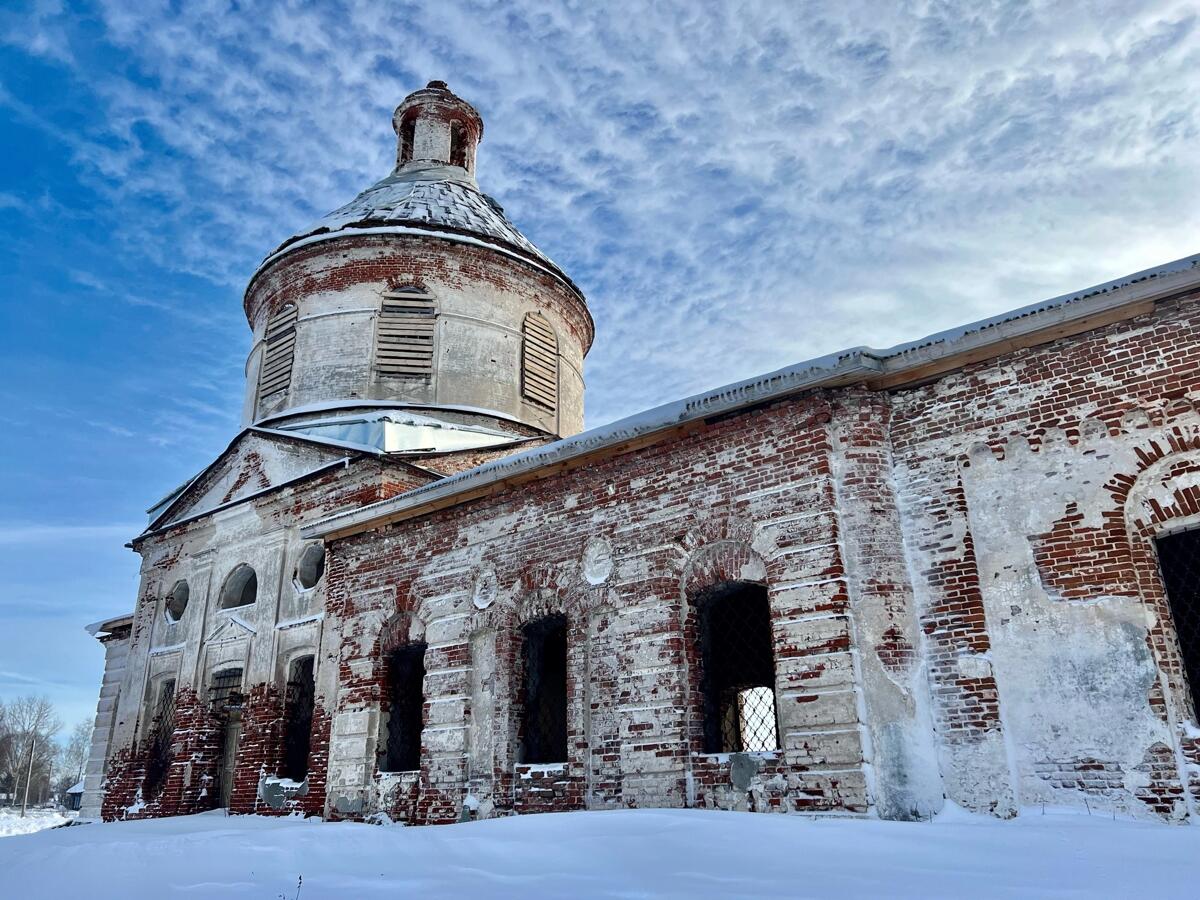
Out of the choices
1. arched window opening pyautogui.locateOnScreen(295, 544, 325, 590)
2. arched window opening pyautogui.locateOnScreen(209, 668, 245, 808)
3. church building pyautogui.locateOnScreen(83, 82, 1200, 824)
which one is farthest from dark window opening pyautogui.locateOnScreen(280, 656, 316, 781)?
arched window opening pyautogui.locateOnScreen(209, 668, 245, 808)

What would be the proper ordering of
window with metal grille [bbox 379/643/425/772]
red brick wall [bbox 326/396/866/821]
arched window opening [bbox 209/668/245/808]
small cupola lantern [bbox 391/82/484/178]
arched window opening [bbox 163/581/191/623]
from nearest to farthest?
red brick wall [bbox 326/396/866/821] → window with metal grille [bbox 379/643/425/772] → arched window opening [bbox 209/668/245/808] → arched window opening [bbox 163/581/191/623] → small cupola lantern [bbox 391/82/484/178]

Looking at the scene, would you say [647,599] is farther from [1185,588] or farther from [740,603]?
[1185,588]

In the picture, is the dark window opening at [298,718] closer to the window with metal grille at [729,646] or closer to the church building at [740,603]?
the church building at [740,603]

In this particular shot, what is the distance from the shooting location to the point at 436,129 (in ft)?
67.2

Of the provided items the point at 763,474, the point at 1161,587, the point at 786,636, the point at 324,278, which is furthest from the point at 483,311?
the point at 1161,587

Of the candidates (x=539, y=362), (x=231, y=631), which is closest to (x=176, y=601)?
(x=231, y=631)

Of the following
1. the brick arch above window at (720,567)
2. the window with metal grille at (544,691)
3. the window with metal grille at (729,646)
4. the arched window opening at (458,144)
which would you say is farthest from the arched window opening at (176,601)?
the arched window opening at (458,144)

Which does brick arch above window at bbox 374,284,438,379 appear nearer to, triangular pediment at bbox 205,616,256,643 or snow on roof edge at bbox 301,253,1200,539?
triangular pediment at bbox 205,616,256,643

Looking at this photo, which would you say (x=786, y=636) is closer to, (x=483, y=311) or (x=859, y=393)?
(x=859, y=393)

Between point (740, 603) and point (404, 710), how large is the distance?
15.2ft

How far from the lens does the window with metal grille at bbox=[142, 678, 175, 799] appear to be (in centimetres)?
1440

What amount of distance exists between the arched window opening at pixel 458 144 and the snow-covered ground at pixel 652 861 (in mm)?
16405

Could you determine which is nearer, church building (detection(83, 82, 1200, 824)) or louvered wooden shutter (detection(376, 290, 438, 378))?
church building (detection(83, 82, 1200, 824))

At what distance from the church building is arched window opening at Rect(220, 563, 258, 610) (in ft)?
0.15
